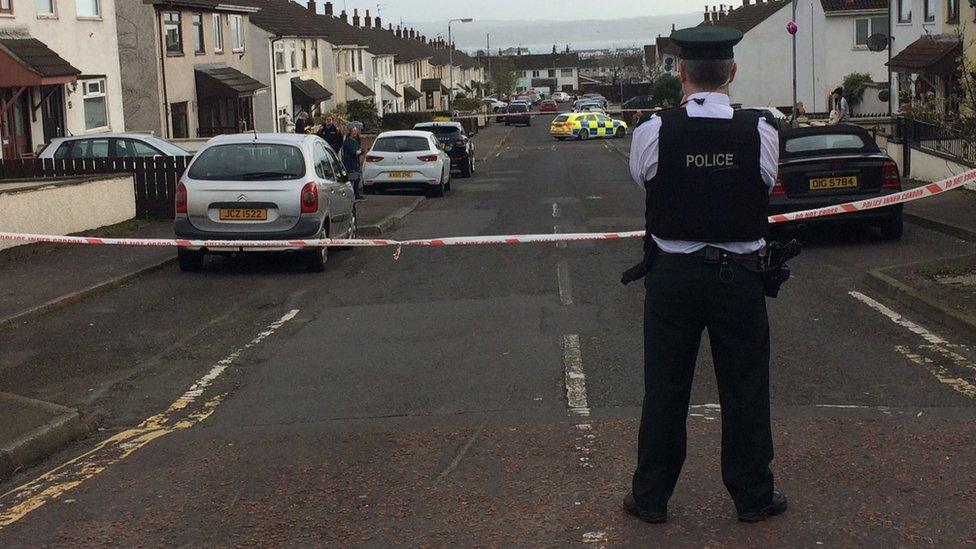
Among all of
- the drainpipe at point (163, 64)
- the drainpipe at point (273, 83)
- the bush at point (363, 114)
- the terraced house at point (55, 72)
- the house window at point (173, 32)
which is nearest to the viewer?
the terraced house at point (55, 72)

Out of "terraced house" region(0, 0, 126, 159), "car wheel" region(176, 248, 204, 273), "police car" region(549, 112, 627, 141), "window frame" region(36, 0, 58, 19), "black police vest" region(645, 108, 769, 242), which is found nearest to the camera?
"black police vest" region(645, 108, 769, 242)

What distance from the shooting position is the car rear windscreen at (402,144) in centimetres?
2812

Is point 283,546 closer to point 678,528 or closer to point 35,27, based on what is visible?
point 678,528

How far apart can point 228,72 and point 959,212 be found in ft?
103

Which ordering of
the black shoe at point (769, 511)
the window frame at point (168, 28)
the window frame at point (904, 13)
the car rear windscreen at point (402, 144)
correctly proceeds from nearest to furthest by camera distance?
1. the black shoe at point (769, 511)
2. the car rear windscreen at point (402, 144)
3. the window frame at point (904, 13)
4. the window frame at point (168, 28)

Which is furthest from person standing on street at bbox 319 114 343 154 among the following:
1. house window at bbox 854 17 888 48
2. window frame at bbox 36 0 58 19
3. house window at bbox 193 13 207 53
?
house window at bbox 854 17 888 48

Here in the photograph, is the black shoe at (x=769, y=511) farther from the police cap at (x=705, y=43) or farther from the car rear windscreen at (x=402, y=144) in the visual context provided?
the car rear windscreen at (x=402, y=144)

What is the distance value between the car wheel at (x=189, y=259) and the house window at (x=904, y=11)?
26.4m

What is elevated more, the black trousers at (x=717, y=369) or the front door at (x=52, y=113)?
the front door at (x=52, y=113)

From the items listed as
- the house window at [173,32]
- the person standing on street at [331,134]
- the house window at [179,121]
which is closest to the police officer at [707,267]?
the person standing on street at [331,134]

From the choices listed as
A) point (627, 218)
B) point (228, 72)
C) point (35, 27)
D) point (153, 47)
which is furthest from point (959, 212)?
point (228, 72)

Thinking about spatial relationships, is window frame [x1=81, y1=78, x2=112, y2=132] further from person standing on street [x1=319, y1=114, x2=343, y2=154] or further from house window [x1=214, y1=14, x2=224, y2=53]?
house window [x1=214, y1=14, x2=224, y2=53]

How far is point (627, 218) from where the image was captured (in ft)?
67.7

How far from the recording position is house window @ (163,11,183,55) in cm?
3891
